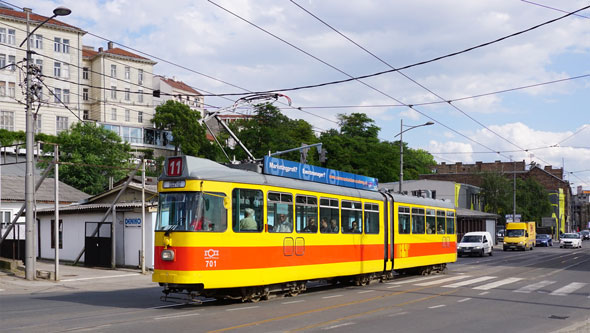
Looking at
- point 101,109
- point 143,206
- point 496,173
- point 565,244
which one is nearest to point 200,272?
point 143,206

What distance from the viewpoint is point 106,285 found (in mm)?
20203

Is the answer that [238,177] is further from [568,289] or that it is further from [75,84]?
[75,84]

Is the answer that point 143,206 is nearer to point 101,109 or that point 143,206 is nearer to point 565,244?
point 565,244

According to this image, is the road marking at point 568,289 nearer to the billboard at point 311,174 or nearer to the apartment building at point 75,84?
the billboard at point 311,174

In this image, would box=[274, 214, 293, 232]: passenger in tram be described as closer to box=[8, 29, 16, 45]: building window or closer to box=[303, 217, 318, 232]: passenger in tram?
box=[303, 217, 318, 232]: passenger in tram

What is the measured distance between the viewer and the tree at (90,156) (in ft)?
185

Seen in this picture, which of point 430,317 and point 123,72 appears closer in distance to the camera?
point 430,317

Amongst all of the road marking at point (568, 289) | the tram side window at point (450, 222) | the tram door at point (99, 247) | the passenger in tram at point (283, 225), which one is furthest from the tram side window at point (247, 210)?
the tram door at point (99, 247)

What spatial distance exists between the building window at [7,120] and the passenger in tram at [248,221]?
65.8 meters

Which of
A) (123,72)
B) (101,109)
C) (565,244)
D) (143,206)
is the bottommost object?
(565,244)

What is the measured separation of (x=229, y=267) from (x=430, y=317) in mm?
4335

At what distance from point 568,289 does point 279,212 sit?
1007cm

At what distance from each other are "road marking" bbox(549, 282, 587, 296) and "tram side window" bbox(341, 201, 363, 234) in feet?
19.1

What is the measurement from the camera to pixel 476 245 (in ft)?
141
